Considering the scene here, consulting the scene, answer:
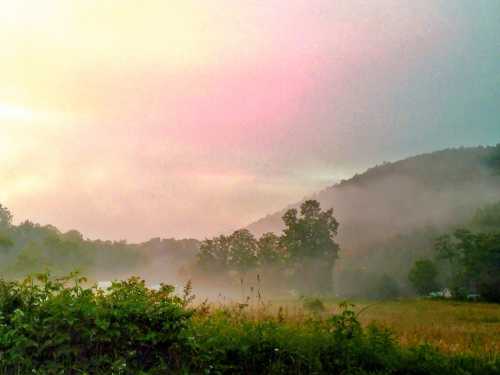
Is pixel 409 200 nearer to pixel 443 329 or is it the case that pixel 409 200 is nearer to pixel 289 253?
pixel 289 253

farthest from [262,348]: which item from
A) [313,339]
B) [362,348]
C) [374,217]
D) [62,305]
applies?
[374,217]

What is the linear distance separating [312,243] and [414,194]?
8641 centimetres

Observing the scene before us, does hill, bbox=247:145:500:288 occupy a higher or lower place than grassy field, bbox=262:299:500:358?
higher

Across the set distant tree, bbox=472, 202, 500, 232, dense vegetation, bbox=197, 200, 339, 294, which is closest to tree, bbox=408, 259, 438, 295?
dense vegetation, bbox=197, 200, 339, 294

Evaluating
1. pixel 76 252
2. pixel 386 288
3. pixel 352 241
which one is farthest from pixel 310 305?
pixel 352 241

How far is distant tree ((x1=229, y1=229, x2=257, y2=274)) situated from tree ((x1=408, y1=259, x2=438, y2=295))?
69.5 ft

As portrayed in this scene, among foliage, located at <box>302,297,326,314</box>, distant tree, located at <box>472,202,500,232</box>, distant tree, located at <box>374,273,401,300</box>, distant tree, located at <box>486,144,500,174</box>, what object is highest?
distant tree, located at <box>486,144,500,174</box>

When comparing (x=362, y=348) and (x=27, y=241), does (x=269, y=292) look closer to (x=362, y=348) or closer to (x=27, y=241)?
(x=27, y=241)

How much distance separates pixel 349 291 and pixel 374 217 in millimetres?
71782

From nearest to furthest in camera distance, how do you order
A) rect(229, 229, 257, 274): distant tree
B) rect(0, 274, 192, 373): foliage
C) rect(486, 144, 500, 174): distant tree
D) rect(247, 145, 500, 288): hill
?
rect(0, 274, 192, 373): foliage < rect(229, 229, 257, 274): distant tree < rect(247, 145, 500, 288): hill < rect(486, 144, 500, 174): distant tree

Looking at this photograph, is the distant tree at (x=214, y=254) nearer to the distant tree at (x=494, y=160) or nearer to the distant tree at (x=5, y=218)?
the distant tree at (x=5, y=218)

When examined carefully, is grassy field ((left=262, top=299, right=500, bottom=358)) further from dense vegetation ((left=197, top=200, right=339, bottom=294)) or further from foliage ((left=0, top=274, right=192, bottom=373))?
dense vegetation ((left=197, top=200, right=339, bottom=294))

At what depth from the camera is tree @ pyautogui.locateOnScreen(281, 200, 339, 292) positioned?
79.1m

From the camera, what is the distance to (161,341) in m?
7.83
